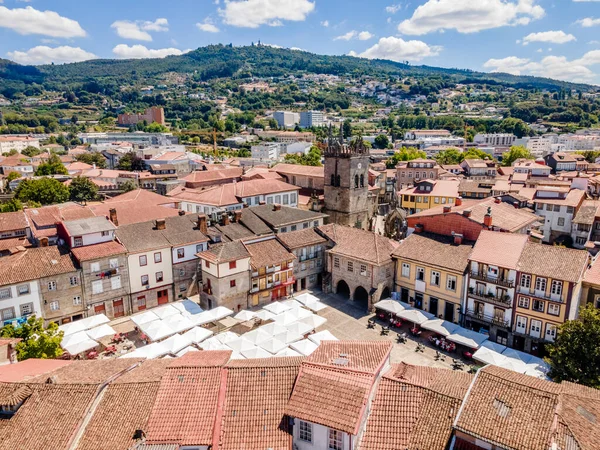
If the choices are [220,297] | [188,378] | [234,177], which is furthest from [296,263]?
[234,177]

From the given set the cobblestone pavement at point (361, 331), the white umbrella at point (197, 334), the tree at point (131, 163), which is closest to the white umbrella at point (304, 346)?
the cobblestone pavement at point (361, 331)

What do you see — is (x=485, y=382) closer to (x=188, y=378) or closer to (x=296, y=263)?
(x=188, y=378)

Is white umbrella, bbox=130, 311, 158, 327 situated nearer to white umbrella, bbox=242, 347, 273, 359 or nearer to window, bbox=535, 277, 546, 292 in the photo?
white umbrella, bbox=242, 347, 273, 359

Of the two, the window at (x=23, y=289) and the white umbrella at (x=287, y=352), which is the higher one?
the window at (x=23, y=289)

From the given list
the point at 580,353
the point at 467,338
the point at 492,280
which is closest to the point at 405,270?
the point at 492,280

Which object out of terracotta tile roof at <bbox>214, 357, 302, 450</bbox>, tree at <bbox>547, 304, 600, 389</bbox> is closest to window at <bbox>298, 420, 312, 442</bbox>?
terracotta tile roof at <bbox>214, 357, 302, 450</bbox>

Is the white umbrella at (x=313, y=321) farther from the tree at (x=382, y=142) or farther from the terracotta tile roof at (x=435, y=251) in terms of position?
the tree at (x=382, y=142)
